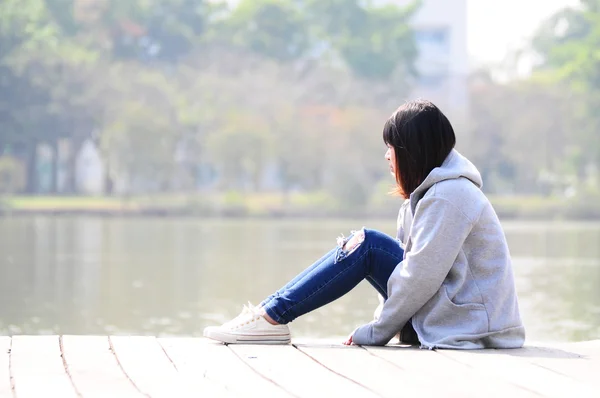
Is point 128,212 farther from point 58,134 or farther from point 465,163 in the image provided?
point 465,163

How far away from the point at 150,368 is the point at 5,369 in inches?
10.7

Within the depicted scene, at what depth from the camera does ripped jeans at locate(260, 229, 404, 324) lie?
8.58ft

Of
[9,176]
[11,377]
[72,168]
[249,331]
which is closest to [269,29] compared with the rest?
[72,168]

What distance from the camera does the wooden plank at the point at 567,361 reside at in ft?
7.39

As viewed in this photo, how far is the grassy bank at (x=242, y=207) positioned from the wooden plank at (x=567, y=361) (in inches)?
954

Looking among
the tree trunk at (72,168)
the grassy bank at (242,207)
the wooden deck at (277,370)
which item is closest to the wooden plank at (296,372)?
the wooden deck at (277,370)

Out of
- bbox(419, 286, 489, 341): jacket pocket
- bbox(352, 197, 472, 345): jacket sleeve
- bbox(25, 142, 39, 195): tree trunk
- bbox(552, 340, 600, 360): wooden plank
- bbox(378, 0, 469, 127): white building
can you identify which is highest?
bbox(378, 0, 469, 127): white building

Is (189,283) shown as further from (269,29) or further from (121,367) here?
(269,29)

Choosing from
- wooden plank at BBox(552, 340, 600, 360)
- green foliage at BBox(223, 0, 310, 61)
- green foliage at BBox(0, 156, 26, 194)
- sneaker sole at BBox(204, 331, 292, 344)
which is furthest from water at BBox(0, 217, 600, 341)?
green foliage at BBox(223, 0, 310, 61)

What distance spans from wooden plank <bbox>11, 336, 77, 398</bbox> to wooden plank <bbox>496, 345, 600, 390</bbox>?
3.05ft

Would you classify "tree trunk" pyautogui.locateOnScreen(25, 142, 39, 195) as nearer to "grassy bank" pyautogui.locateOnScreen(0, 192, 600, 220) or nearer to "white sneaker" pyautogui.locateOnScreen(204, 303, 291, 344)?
"grassy bank" pyautogui.locateOnScreen(0, 192, 600, 220)

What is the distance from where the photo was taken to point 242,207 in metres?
27.8

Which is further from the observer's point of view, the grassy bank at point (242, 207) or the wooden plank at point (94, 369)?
the grassy bank at point (242, 207)

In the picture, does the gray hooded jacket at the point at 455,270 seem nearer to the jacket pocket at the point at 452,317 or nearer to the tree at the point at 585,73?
the jacket pocket at the point at 452,317
